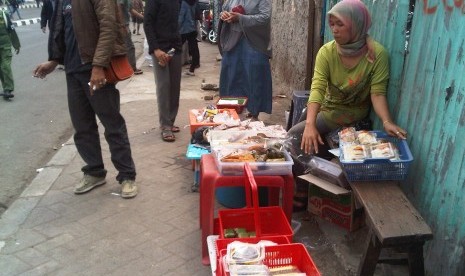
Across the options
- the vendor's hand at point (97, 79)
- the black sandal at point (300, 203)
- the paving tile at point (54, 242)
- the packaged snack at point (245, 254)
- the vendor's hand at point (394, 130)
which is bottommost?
the paving tile at point (54, 242)

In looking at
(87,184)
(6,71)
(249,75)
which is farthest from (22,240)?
(6,71)

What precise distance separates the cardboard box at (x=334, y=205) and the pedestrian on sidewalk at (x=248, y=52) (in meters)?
2.19

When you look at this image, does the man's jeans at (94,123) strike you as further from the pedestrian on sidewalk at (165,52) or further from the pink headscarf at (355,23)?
the pink headscarf at (355,23)

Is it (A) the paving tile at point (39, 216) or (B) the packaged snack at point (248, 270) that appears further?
(A) the paving tile at point (39, 216)

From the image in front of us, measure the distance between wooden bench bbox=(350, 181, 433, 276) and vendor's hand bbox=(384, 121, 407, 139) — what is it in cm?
34

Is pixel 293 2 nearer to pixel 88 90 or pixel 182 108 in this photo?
pixel 182 108

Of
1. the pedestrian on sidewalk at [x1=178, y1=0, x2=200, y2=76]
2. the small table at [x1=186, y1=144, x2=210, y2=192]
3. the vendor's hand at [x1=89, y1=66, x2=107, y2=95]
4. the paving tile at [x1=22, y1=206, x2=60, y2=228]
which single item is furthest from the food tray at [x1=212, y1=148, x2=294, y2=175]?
the pedestrian on sidewalk at [x1=178, y1=0, x2=200, y2=76]

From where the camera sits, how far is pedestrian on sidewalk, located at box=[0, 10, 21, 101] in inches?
290

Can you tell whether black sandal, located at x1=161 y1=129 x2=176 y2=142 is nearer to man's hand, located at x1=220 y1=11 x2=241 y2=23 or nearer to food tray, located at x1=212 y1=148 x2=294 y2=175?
man's hand, located at x1=220 y1=11 x2=241 y2=23

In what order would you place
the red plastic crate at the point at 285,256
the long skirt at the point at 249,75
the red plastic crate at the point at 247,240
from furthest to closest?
the long skirt at the point at 249,75 < the red plastic crate at the point at 247,240 < the red plastic crate at the point at 285,256

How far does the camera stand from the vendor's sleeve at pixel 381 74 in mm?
3059

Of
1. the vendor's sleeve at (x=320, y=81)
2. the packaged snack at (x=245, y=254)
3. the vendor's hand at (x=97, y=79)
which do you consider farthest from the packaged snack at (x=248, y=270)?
the vendor's hand at (x=97, y=79)

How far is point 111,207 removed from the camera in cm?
382

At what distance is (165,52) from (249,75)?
3.53 ft
